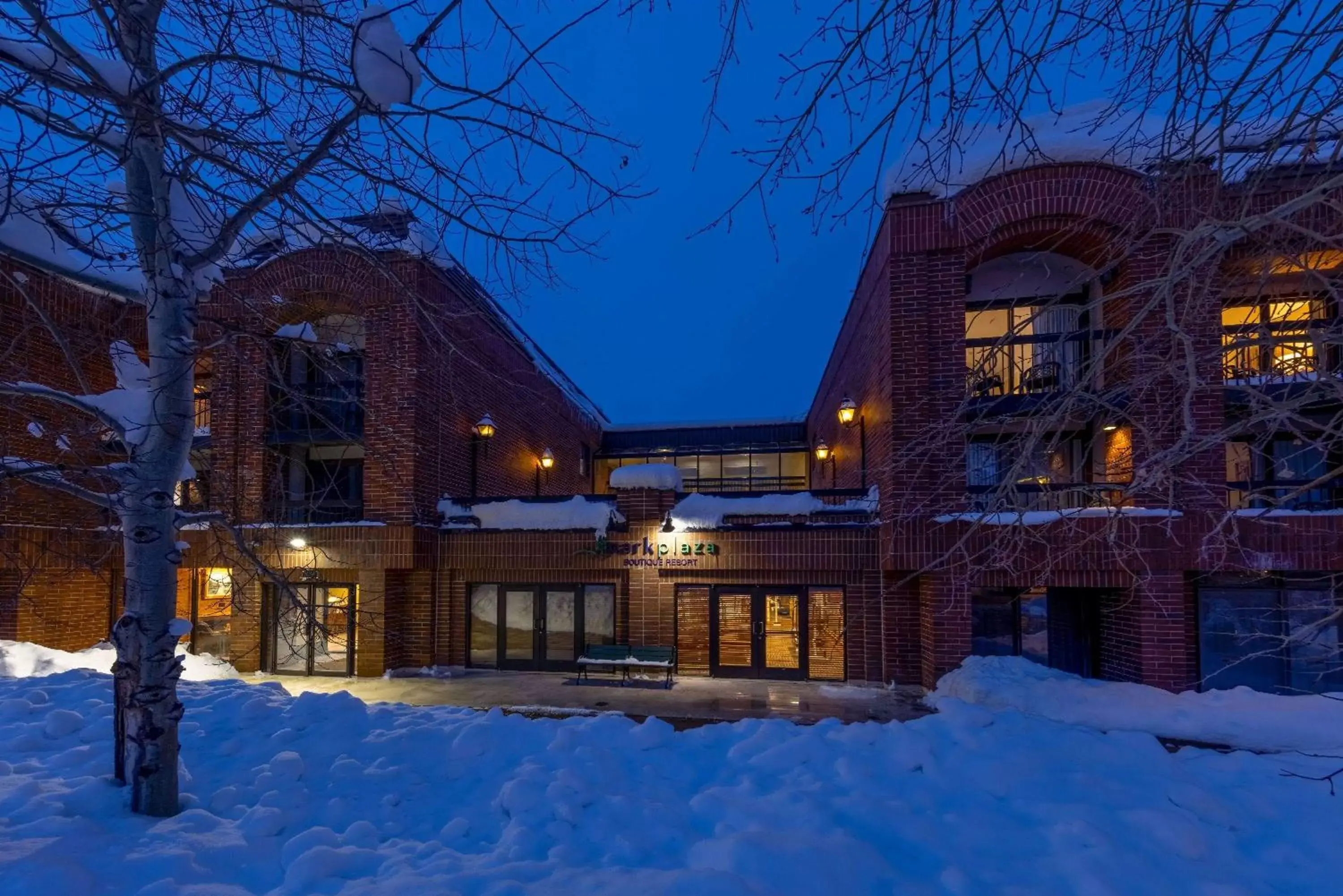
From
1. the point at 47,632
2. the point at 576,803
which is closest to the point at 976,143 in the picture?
the point at 576,803

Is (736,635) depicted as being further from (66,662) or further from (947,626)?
(66,662)

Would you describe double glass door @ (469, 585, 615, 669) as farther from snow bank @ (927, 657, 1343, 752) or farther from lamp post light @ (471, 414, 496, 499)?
snow bank @ (927, 657, 1343, 752)

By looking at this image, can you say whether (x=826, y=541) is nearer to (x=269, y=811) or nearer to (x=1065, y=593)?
(x=1065, y=593)

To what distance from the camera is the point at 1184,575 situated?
10.1 metres

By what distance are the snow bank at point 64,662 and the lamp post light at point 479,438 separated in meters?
6.08

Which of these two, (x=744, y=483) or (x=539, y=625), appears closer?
(x=539, y=625)

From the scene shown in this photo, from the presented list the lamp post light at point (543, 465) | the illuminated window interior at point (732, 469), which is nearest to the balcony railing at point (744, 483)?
the illuminated window interior at point (732, 469)

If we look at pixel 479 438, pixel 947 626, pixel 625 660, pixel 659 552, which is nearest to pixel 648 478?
pixel 659 552

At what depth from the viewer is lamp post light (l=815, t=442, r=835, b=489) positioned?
18.0 m

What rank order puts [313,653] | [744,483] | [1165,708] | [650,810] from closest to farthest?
[650,810] < [1165,708] < [313,653] < [744,483]

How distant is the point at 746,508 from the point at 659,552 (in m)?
2.08

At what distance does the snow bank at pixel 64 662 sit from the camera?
9742 mm

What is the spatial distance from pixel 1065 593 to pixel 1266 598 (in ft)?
9.46

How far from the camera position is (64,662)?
10344mm
